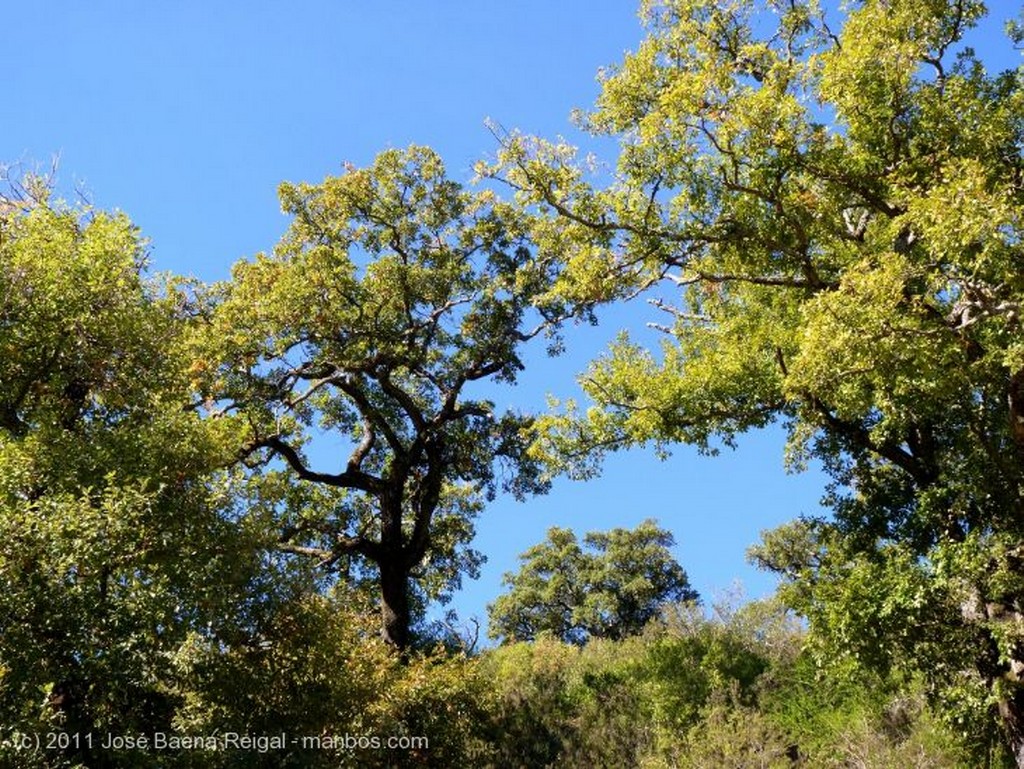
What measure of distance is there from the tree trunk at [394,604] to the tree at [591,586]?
59.0 ft

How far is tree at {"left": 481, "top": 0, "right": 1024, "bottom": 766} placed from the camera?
823 cm

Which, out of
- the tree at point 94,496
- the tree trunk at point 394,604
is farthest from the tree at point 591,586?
the tree at point 94,496

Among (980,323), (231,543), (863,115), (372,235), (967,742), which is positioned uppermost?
(372,235)

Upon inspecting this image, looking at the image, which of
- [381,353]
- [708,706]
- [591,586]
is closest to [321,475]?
[381,353]

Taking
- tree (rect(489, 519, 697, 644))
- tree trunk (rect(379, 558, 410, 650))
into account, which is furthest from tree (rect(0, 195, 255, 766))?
tree (rect(489, 519, 697, 644))

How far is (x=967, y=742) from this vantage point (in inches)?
398

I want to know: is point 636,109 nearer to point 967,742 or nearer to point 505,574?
point 967,742

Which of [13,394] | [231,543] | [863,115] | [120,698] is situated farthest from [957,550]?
[13,394]

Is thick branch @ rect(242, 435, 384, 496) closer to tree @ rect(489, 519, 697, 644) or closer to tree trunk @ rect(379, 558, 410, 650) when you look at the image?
tree trunk @ rect(379, 558, 410, 650)

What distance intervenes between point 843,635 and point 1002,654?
1458 mm

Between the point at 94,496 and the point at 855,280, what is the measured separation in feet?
23.6

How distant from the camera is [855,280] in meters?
7.96

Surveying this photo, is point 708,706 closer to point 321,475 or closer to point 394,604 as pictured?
point 394,604

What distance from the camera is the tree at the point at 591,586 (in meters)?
32.3
